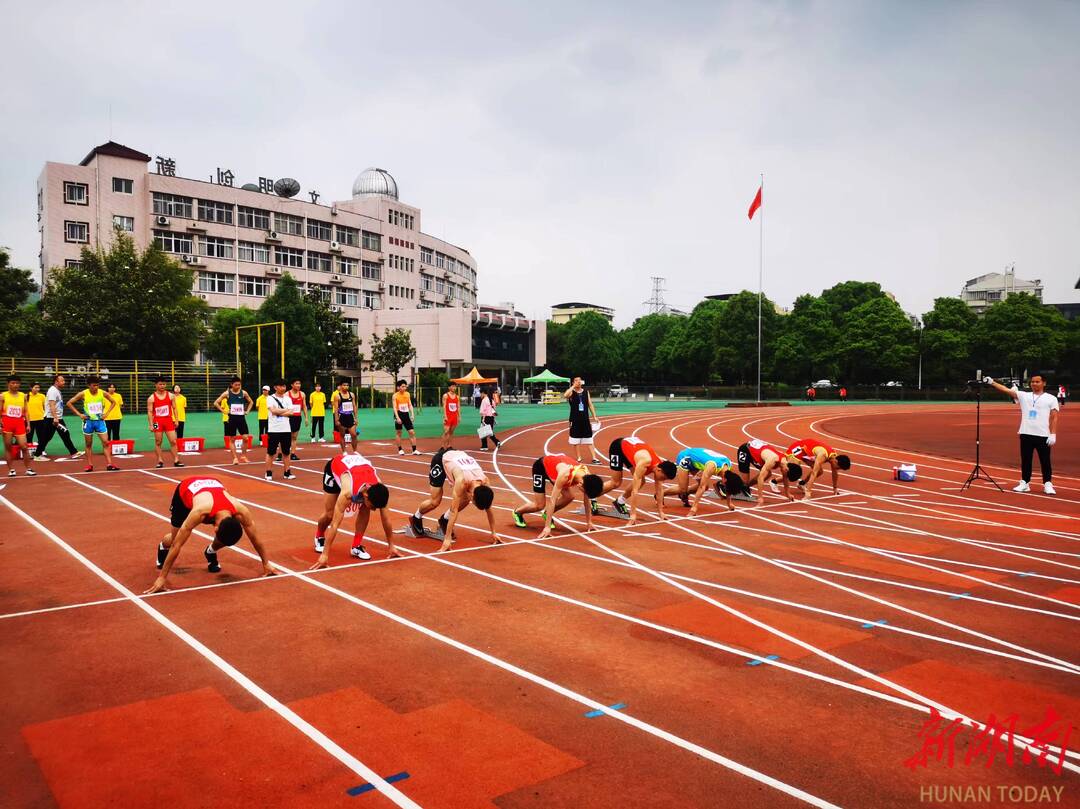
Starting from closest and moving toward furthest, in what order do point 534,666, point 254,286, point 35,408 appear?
1. point 534,666
2. point 35,408
3. point 254,286

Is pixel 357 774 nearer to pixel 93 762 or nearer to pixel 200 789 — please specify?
pixel 200 789

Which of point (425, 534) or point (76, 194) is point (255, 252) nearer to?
point (76, 194)

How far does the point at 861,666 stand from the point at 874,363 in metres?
74.6

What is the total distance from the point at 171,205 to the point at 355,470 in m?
56.8

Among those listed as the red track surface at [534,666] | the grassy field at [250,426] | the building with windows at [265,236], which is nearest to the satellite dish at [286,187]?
the building with windows at [265,236]

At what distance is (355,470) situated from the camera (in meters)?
7.55

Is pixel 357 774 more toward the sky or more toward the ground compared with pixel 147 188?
more toward the ground

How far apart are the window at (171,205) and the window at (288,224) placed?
7.14 metres

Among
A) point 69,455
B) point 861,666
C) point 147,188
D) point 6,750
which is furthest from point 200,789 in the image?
point 147,188

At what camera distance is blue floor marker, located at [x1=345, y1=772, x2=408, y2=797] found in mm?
3512

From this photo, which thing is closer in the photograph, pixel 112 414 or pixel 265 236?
pixel 112 414

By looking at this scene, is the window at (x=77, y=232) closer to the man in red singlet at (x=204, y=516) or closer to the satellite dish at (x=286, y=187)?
the satellite dish at (x=286, y=187)

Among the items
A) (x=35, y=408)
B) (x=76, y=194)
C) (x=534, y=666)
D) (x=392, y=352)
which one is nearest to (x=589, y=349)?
(x=392, y=352)

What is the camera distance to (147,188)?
54.0 meters
